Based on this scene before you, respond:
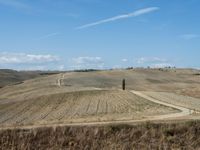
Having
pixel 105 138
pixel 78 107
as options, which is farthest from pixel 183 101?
pixel 105 138

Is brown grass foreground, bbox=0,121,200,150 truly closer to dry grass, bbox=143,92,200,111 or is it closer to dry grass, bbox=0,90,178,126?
dry grass, bbox=0,90,178,126

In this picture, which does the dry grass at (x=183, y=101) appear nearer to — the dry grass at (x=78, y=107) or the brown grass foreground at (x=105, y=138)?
the dry grass at (x=78, y=107)

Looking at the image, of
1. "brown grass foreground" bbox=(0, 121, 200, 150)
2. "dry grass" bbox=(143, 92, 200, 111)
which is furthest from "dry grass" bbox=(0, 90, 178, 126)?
"brown grass foreground" bbox=(0, 121, 200, 150)

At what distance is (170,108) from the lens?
51.6 meters

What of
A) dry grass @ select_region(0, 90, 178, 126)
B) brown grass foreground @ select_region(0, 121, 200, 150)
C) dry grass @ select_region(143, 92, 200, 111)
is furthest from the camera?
dry grass @ select_region(143, 92, 200, 111)

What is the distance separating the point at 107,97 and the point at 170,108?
16241 millimetres

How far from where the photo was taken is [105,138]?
25016 millimetres

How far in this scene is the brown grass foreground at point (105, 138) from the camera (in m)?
23.6

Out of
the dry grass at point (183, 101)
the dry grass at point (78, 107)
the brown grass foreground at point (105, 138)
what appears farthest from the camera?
the dry grass at point (183, 101)

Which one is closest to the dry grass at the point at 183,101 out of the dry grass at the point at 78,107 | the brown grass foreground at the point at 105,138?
the dry grass at the point at 78,107

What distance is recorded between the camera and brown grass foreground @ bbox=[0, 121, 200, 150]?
2361cm

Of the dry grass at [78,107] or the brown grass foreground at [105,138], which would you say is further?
the dry grass at [78,107]

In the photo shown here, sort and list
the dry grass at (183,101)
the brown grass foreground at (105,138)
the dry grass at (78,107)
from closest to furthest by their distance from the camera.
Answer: the brown grass foreground at (105,138) → the dry grass at (78,107) → the dry grass at (183,101)

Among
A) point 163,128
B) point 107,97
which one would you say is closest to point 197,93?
point 107,97
